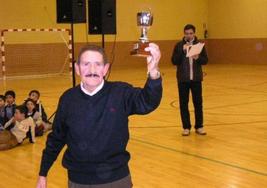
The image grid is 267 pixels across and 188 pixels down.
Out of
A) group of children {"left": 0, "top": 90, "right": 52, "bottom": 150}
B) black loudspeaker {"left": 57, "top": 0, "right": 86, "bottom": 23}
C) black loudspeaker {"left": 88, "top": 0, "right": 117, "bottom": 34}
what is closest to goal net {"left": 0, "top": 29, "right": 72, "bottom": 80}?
black loudspeaker {"left": 57, "top": 0, "right": 86, "bottom": 23}

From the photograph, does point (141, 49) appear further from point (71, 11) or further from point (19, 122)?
point (71, 11)

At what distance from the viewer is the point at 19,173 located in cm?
537

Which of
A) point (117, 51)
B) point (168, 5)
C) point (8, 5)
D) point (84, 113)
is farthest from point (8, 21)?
point (84, 113)

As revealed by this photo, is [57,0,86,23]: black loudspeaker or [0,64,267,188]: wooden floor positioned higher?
[57,0,86,23]: black loudspeaker

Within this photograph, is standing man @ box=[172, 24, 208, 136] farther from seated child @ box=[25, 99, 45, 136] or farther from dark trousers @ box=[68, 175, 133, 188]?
dark trousers @ box=[68, 175, 133, 188]

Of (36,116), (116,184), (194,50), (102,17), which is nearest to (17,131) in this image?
(36,116)

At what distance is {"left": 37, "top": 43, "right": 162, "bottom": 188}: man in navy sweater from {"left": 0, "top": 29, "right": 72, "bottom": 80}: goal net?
47.7 feet

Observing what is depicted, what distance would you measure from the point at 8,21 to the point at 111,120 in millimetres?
15709

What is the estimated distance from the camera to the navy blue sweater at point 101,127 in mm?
2506

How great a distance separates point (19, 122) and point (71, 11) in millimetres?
2198

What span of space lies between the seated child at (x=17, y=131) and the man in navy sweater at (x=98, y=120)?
166 inches

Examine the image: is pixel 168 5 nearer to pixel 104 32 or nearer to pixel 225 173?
pixel 104 32

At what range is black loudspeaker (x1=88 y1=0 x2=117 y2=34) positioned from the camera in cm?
758

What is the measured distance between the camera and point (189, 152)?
6172mm
